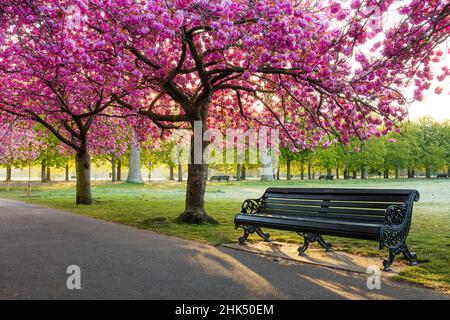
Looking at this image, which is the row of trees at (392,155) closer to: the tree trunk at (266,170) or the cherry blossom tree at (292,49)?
the tree trunk at (266,170)

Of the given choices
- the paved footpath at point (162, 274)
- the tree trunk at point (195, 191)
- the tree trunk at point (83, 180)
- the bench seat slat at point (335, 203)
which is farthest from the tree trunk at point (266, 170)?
the paved footpath at point (162, 274)

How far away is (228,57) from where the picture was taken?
42.9ft

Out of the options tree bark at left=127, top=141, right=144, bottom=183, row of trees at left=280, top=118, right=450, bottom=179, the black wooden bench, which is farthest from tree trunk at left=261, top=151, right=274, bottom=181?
the black wooden bench

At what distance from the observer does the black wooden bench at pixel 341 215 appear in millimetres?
6246

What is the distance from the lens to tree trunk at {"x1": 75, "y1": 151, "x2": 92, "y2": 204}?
18.8 metres

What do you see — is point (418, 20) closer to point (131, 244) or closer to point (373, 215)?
point (373, 215)

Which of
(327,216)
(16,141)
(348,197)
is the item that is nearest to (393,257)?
(348,197)

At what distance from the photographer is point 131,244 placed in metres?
8.47

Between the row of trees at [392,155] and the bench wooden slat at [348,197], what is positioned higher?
the row of trees at [392,155]

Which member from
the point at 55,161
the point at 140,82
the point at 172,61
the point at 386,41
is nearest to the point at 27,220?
the point at 140,82

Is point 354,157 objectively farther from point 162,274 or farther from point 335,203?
point 162,274

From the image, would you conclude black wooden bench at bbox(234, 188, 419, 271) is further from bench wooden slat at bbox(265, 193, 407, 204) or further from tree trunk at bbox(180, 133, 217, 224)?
tree trunk at bbox(180, 133, 217, 224)

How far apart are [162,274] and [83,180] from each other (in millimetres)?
14115

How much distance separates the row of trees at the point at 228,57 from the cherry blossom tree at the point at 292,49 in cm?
3
